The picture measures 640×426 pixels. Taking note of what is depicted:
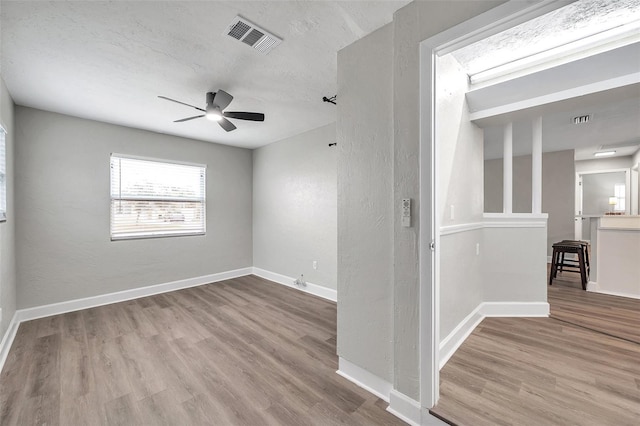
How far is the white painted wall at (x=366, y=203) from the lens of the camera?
177 cm

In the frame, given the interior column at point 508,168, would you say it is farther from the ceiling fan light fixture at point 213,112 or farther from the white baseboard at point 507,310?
the ceiling fan light fixture at point 213,112

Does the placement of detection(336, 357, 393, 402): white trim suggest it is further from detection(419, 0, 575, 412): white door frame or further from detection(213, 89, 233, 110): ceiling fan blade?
detection(213, 89, 233, 110): ceiling fan blade

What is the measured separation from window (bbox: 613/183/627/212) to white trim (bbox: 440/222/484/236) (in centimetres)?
691

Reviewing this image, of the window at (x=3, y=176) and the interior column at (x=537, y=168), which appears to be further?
the interior column at (x=537, y=168)

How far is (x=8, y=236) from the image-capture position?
8.82ft

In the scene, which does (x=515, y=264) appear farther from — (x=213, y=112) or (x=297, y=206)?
(x=213, y=112)

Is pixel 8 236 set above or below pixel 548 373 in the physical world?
above

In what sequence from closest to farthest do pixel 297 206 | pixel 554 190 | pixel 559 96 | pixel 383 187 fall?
pixel 383 187 < pixel 559 96 < pixel 297 206 < pixel 554 190

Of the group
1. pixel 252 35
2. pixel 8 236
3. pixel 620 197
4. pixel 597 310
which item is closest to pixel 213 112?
pixel 252 35

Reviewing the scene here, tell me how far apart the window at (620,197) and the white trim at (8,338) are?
11.3m

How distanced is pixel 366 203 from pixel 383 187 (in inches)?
7.1

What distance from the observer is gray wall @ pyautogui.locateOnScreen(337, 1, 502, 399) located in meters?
1.57

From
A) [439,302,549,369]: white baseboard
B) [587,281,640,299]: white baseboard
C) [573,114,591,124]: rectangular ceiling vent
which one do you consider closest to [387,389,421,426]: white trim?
[439,302,549,369]: white baseboard

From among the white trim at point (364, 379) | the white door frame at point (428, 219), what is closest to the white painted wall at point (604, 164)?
the white door frame at point (428, 219)
